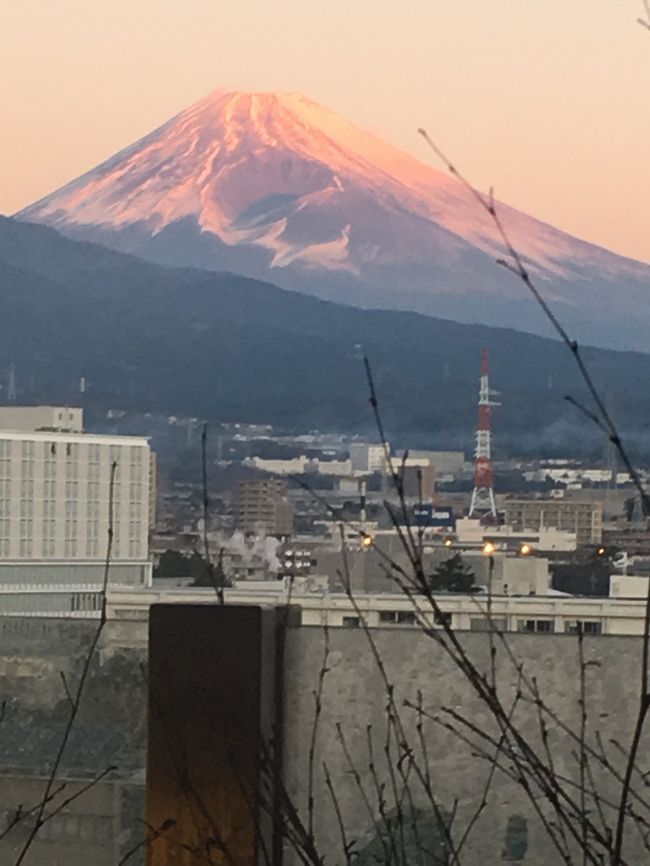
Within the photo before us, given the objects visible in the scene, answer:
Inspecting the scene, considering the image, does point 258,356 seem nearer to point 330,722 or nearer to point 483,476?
point 483,476

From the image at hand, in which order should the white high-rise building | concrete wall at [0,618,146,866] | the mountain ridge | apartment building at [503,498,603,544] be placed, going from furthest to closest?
the mountain ridge, apartment building at [503,498,603,544], the white high-rise building, concrete wall at [0,618,146,866]

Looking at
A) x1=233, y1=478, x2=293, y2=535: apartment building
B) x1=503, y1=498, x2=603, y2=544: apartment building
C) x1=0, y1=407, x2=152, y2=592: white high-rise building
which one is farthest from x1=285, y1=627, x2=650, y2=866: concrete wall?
x1=233, y1=478, x2=293, y2=535: apartment building

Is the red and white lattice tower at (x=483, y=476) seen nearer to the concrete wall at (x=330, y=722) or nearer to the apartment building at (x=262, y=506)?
the apartment building at (x=262, y=506)

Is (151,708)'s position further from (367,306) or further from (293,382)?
(367,306)

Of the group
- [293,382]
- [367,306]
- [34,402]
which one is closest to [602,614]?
[34,402]

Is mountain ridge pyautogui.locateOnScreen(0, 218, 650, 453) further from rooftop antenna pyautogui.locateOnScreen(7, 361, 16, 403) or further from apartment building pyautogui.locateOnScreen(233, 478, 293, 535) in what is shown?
apartment building pyautogui.locateOnScreen(233, 478, 293, 535)

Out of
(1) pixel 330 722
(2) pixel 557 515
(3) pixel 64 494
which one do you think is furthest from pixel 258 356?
(1) pixel 330 722

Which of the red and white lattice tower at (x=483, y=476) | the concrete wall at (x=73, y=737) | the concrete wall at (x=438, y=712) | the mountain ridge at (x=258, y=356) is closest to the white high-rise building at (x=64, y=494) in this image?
the red and white lattice tower at (x=483, y=476)
